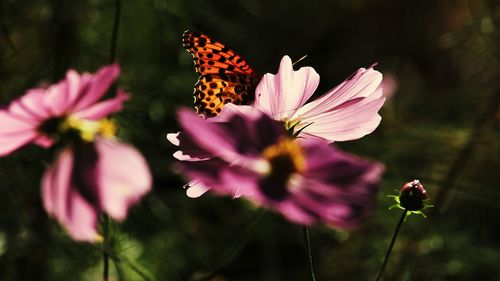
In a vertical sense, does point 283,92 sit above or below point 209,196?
above

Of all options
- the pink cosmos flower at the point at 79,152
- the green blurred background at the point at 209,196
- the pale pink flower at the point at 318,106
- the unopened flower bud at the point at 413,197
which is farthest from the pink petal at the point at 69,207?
the green blurred background at the point at 209,196

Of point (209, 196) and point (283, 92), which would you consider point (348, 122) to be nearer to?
point (283, 92)

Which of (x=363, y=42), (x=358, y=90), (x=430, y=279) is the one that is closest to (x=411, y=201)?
(x=358, y=90)

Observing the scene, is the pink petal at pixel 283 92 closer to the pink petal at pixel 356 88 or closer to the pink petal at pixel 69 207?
the pink petal at pixel 356 88

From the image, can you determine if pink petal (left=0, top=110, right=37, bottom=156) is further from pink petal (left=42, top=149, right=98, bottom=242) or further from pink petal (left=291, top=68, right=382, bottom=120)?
pink petal (left=291, top=68, right=382, bottom=120)

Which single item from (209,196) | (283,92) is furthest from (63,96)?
(209,196)
